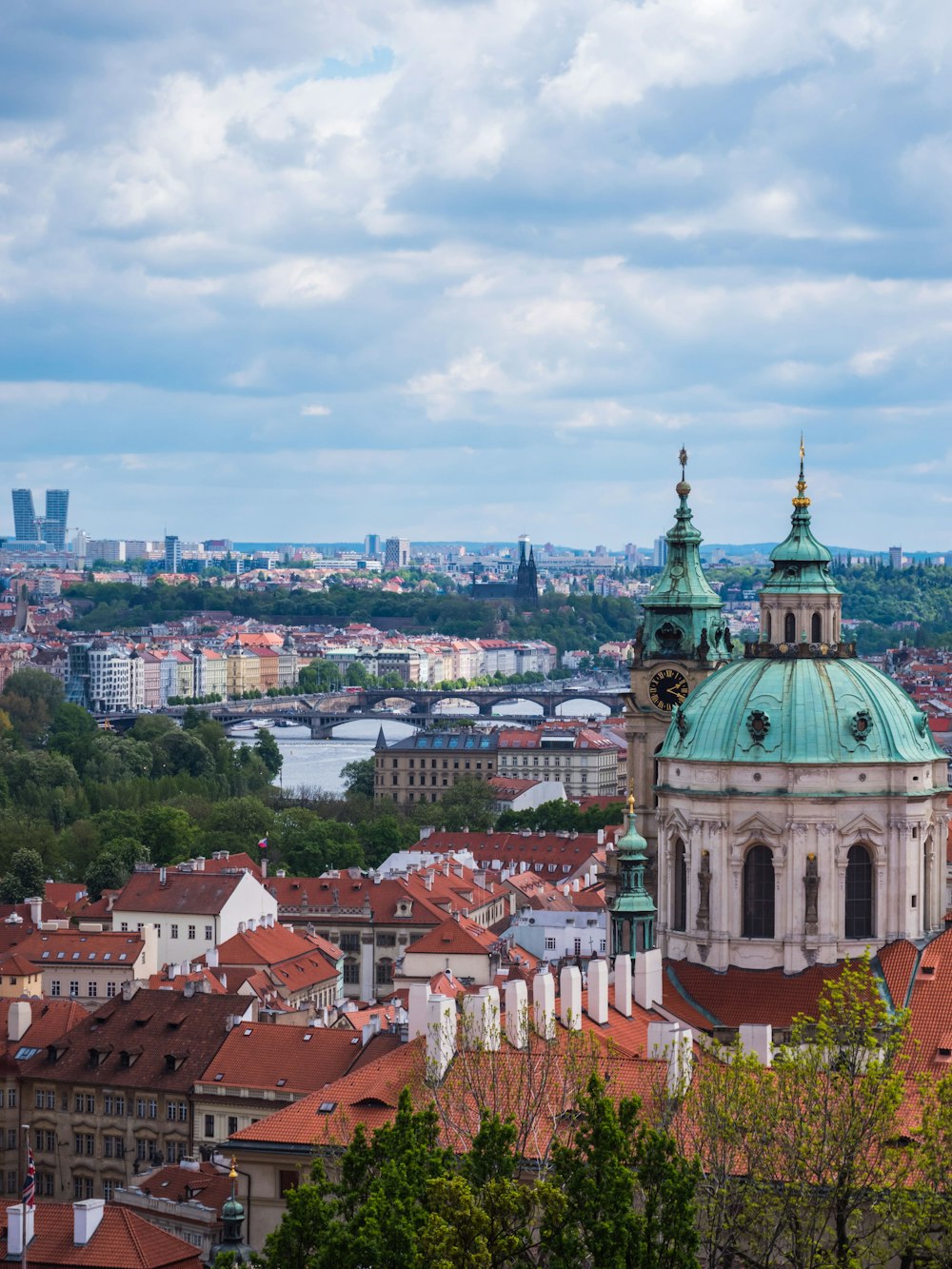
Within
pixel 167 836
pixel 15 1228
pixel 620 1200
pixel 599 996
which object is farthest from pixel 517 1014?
pixel 167 836

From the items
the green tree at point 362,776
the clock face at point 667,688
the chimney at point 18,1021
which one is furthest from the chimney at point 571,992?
the green tree at point 362,776

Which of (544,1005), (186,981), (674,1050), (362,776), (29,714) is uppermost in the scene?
(674,1050)

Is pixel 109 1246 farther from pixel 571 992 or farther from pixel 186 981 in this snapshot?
pixel 186 981

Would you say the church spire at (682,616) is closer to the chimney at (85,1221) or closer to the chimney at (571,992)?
the chimney at (571,992)

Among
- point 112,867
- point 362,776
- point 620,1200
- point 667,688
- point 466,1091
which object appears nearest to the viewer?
point 620,1200

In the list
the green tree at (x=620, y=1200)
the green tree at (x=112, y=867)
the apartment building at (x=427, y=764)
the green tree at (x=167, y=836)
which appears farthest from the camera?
the apartment building at (x=427, y=764)
